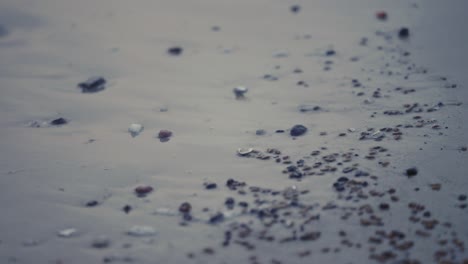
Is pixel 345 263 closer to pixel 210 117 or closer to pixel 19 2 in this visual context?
pixel 210 117

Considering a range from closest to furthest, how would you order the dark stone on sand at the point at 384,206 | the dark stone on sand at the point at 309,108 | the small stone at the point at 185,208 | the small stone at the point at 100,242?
the small stone at the point at 100,242
the dark stone on sand at the point at 384,206
the small stone at the point at 185,208
the dark stone on sand at the point at 309,108

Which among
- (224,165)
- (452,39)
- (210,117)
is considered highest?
(452,39)

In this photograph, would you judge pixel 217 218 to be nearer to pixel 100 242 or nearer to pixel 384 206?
pixel 100 242

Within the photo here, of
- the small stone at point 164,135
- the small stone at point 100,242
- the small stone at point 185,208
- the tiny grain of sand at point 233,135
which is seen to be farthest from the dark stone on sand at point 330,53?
the small stone at point 100,242

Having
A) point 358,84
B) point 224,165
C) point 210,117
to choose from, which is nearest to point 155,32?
point 210,117

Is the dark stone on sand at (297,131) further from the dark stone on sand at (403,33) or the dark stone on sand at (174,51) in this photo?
the dark stone on sand at (403,33)

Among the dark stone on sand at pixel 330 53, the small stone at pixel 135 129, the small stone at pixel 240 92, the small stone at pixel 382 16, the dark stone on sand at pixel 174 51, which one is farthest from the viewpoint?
the small stone at pixel 382 16
